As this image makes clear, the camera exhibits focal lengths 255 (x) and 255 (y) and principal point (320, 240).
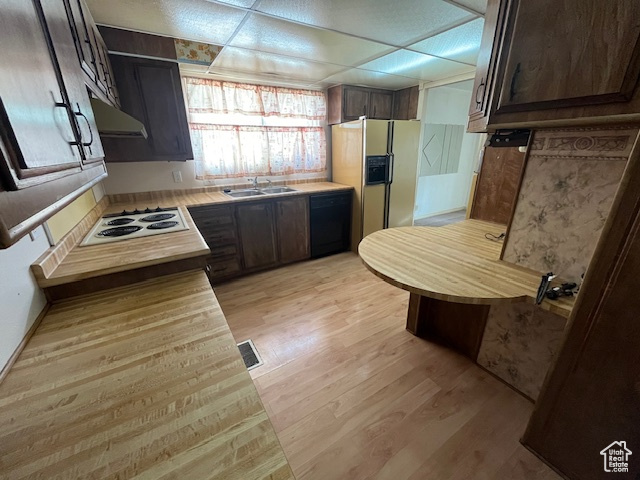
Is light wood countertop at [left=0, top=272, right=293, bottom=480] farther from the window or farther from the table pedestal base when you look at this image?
the window

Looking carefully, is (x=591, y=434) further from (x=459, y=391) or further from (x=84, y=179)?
(x=84, y=179)

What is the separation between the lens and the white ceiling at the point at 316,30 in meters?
1.56

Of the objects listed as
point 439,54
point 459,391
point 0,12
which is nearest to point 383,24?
point 439,54

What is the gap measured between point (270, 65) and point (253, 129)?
0.78 m

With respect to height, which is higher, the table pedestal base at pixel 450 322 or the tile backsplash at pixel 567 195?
the tile backsplash at pixel 567 195

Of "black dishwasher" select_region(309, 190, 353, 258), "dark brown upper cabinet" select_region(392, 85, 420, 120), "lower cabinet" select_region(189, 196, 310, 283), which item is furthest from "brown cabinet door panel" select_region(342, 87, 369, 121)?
"lower cabinet" select_region(189, 196, 310, 283)

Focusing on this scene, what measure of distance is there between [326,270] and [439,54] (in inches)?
98.0

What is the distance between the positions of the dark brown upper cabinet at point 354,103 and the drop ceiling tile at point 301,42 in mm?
890

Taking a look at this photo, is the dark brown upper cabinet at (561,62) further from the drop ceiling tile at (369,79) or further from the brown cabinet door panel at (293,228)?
the brown cabinet door panel at (293,228)

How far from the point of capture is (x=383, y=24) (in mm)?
1790

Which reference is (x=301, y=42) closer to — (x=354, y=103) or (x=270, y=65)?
(x=270, y=65)

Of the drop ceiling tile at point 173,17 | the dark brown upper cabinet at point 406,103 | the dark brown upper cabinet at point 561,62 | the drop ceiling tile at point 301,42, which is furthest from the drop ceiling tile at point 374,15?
the dark brown upper cabinet at point 406,103

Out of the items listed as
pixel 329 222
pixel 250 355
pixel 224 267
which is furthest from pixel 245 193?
pixel 250 355

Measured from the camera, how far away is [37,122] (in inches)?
22.5
